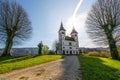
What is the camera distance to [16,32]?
120 ft

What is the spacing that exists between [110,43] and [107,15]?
20.2 ft

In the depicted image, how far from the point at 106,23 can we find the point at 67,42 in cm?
5051

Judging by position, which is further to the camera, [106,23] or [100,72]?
[106,23]

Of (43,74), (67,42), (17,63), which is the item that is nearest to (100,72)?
(43,74)

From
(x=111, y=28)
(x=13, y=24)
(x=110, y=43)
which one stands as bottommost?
(x=110, y=43)

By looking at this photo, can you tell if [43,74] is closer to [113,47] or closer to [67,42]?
[113,47]

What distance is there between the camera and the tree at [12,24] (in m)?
35.3

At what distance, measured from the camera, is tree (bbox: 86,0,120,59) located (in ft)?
101

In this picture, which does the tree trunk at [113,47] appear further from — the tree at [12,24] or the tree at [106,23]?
the tree at [12,24]

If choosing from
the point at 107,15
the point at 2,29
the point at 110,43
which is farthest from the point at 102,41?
the point at 2,29

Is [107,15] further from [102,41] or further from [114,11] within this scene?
[102,41]

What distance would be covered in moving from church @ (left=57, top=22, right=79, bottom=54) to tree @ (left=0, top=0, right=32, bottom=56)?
4071 cm

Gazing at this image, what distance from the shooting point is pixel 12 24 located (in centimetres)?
3609

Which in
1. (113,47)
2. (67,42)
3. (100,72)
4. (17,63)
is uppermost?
(67,42)
